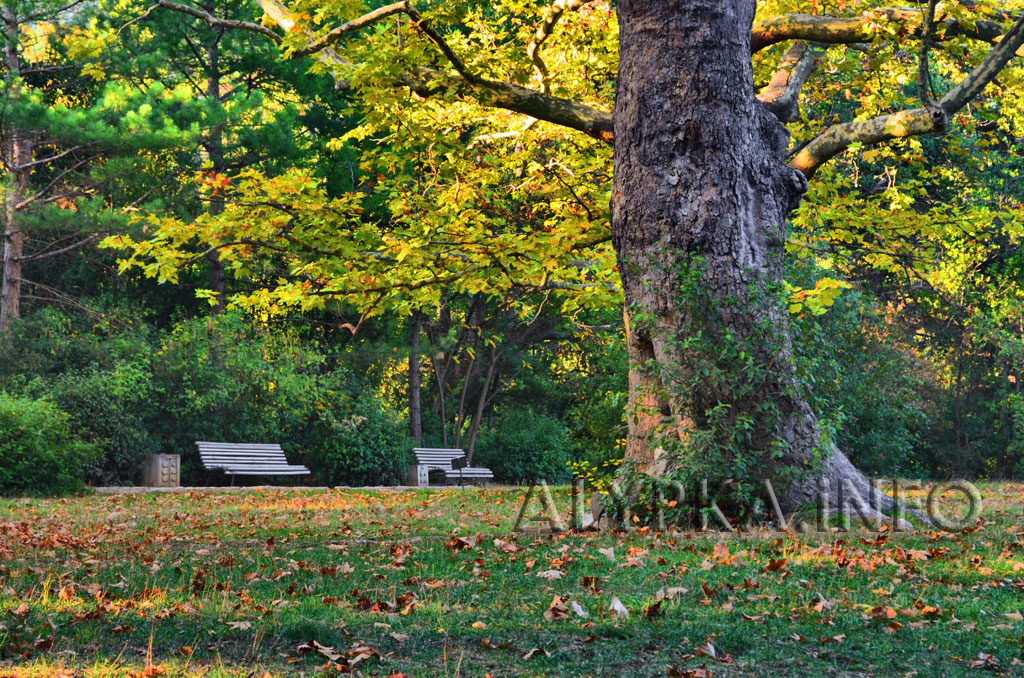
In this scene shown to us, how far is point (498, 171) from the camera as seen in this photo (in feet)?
41.6

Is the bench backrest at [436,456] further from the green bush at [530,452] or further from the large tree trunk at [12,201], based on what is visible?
the large tree trunk at [12,201]

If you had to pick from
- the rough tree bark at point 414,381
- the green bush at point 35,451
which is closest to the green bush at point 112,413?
the green bush at point 35,451

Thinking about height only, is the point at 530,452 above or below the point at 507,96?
below

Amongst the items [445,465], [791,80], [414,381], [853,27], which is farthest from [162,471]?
[853,27]

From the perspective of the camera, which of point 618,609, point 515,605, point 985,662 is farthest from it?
point 515,605

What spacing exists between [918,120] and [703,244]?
99.7 inches

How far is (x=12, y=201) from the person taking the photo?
18812 mm

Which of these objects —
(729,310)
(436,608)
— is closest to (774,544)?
(729,310)

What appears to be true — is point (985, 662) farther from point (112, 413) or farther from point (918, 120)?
point (112, 413)

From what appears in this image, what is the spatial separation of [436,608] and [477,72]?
779 cm

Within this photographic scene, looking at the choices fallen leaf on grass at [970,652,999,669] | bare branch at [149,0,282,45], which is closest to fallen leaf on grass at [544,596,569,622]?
fallen leaf on grass at [970,652,999,669]

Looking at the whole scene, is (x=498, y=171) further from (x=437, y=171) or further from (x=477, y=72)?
(x=477, y=72)

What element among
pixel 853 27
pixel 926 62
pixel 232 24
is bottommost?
pixel 926 62

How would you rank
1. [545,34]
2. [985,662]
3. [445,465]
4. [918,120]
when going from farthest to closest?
[445,465], [545,34], [918,120], [985,662]
